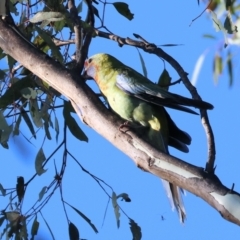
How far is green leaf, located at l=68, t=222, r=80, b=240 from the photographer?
91.9 inches

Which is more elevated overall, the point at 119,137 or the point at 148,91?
the point at 148,91

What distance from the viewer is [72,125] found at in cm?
231

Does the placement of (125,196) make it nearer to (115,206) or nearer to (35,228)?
(115,206)

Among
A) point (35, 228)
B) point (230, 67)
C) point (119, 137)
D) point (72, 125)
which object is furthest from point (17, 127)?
point (230, 67)

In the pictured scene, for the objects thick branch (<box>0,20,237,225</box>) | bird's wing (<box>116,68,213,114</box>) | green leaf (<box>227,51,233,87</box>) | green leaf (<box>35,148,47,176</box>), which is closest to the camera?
thick branch (<box>0,20,237,225</box>)

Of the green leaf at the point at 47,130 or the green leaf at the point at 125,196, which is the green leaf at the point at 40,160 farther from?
the green leaf at the point at 125,196

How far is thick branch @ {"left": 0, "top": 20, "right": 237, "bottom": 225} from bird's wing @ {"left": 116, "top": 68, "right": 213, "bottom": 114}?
0.58ft

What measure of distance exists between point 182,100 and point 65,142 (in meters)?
0.52

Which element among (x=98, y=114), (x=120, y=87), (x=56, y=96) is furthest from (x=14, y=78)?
(x=98, y=114)

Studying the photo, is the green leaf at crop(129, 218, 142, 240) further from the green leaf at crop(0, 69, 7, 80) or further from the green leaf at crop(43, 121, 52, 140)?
the green leaf at crop(0, 69, 7, 80)

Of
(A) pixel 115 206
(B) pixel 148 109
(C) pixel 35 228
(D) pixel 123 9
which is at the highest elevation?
(D) pixel 123 9

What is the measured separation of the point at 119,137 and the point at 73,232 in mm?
620

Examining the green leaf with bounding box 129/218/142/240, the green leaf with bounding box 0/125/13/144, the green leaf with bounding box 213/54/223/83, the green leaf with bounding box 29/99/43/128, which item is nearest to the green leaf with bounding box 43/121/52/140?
the green leaf with bounding box 29/99/43/128

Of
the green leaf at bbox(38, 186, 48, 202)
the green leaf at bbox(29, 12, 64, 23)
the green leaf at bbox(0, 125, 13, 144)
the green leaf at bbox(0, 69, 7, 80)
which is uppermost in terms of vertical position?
the green leaf at bbox(29, 12, 64, 23)
